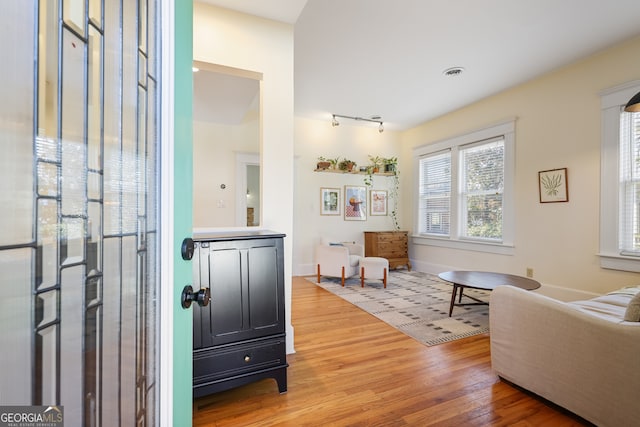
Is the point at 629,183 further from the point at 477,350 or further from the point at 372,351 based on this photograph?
the point at 372,351

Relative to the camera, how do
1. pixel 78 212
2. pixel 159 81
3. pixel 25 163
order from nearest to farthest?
pixel 25 163, pixel 78 212, pixel 159 81

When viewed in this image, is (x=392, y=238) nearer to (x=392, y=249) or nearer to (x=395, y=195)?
(x=392, y=249)

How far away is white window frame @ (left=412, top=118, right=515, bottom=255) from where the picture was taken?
Result: 4.16 m

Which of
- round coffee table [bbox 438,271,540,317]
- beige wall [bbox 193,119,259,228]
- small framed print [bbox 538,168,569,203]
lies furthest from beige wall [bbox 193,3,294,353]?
small framed print [bbox 538,168,569,203]

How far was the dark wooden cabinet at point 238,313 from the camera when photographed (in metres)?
1.64

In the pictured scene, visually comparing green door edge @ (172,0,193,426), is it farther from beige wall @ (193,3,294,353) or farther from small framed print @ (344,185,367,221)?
small framed print @ (344,185,367,221)

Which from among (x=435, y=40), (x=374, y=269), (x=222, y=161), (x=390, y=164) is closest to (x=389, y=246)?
(x=374, y=269)

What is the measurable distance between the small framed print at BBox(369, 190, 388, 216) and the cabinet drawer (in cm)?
450

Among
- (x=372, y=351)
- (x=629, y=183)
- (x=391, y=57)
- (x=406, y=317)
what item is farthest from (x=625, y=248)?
(x=391, y=57)

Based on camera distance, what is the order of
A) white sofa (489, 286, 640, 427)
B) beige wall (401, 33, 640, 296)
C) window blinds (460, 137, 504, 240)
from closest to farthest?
white sofa (489, 286, 640, 427), beige wall (401, 33, 640, 296), window blinds (460, 137, 504, 240)

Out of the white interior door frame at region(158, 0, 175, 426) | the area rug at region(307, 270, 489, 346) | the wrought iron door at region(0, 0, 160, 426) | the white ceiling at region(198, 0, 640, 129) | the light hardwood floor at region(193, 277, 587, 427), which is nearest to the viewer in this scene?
the wrought iron door at region(0, 0, 160, 426)

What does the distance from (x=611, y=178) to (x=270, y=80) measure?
3.71 metres

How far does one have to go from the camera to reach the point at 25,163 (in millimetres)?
413

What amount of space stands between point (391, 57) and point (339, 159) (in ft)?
8.53
